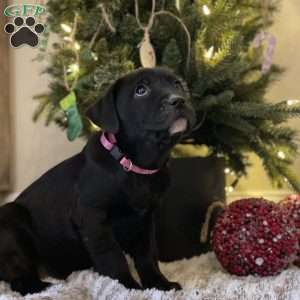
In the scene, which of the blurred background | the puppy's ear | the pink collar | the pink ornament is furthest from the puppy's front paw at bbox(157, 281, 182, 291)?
the blurred background

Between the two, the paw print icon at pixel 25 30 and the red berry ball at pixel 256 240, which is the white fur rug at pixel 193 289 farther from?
the paw print icon at pixel 25 30

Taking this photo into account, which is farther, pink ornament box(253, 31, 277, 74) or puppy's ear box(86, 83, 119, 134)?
pink ornament box(253, 31, 277, 74)

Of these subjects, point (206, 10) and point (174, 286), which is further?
point (206, 10)

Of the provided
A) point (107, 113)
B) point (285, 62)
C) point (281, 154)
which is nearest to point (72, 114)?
point (107, 113)

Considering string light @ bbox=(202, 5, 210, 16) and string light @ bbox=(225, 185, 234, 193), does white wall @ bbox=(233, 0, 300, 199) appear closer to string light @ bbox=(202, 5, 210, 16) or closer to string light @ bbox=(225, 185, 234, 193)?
string light @ bbox=(225, 185, 234, 193)

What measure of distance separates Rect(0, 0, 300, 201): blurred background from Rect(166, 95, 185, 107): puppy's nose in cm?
115

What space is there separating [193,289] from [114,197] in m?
0.30

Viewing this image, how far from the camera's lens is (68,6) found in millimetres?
1753

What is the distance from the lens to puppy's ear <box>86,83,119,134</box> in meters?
1.30

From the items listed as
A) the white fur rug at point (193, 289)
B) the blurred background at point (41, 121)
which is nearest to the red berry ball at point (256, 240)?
the white fur rug at point (193, 289)

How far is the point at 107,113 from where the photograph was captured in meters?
1.31

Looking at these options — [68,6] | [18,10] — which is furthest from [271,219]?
[18,10]

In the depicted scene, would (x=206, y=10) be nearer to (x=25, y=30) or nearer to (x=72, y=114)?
(x=72, y=114)

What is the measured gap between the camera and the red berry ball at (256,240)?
1377 millimetres
